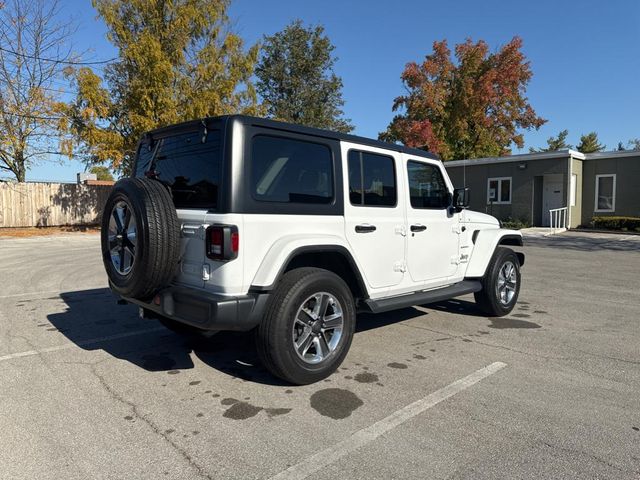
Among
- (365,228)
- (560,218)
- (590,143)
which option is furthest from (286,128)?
(590,143)

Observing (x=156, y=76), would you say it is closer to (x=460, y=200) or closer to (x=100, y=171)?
(x=460, y=200)

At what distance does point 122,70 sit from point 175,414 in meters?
20.6

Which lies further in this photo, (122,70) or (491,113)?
(491,113)

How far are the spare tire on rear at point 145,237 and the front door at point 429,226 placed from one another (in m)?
2.34

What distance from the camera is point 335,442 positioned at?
2879 millimetres

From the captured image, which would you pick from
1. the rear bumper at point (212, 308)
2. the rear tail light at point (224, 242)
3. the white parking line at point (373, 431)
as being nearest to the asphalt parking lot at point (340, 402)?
the white parking line at point (373, 431)

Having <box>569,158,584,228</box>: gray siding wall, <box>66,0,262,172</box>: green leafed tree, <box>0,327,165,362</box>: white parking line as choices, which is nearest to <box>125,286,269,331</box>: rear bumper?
<box>0,327,165,362</box>: white parking line

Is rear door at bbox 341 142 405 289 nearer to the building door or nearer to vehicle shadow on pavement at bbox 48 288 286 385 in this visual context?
vehicle shadow on pavement at bbox 48 288 286 385

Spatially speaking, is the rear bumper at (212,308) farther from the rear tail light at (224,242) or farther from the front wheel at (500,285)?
the front wheel at (500,285)

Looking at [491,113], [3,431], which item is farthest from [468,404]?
[491,113]

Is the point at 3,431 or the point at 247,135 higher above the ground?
the point at 247,135

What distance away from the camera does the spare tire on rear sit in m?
3.48

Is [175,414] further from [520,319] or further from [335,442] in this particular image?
[520,319]

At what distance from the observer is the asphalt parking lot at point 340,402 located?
2650mm
